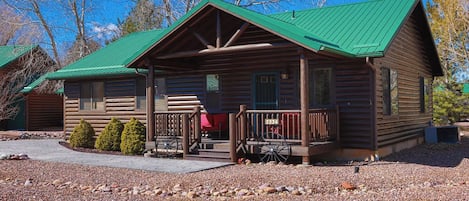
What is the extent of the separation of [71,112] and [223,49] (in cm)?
956

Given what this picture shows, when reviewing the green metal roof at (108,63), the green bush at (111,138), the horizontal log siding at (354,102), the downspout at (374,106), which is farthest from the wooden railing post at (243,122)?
the green metal roof at (108,63)

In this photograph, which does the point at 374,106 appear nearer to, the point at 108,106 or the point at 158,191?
the point at 158,191

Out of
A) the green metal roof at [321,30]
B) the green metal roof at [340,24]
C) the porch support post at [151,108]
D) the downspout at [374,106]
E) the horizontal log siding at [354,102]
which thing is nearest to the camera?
the green metal roof at [340,24]

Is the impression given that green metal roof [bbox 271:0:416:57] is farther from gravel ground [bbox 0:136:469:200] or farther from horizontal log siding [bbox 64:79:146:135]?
horizontal log siding [bbox 64:79:146:135]

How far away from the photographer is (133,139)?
14.3 metres

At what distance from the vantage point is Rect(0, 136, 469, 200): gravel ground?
752 cm

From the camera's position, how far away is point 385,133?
514 inches

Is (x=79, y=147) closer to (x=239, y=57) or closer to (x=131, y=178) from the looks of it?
(x=239, y=57)

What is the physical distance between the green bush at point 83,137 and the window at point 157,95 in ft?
6.28

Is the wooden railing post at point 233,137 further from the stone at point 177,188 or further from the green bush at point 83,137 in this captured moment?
the green bush at point 83,137

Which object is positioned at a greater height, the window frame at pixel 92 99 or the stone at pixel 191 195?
the window frame at pixel 92 99

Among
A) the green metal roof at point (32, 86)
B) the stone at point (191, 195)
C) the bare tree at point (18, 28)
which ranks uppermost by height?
Answer: the bare tree at point (18, 28)

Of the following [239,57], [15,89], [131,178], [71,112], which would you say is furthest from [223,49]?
[15,89]

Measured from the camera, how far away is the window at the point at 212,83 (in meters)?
15.0
